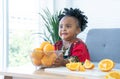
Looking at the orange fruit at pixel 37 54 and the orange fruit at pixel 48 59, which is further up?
the orange fruit at pixel 37 54

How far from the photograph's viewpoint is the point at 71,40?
1.58 m

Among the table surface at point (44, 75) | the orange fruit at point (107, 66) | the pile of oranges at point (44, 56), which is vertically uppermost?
the pile of oranges at point (44, 56)

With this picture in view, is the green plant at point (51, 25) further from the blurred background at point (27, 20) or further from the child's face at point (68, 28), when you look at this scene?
the child's face at point (68, 28)

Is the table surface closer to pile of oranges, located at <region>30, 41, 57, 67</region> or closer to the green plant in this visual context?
pile of oranges, located at <region>30, 41, 57, 67</region>

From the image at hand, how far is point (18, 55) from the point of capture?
10.4 feet

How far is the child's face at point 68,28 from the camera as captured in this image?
1.54 meters

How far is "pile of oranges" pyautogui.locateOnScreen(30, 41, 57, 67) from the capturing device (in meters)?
1.21

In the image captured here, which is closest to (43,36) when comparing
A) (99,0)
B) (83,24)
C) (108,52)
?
(99,0)

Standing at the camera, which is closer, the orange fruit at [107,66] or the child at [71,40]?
the orange fruit at [107,66]

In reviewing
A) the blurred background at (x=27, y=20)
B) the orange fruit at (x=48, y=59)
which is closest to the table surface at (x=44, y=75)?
the orange fruit at (x=48, y=59)

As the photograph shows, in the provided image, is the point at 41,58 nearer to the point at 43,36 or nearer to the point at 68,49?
the point at 68,49

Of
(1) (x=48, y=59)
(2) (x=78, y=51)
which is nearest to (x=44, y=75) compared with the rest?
(1) (x=48, y=59)

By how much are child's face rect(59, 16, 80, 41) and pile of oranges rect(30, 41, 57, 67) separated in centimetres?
32

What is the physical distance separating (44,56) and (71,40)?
15.5 inches
